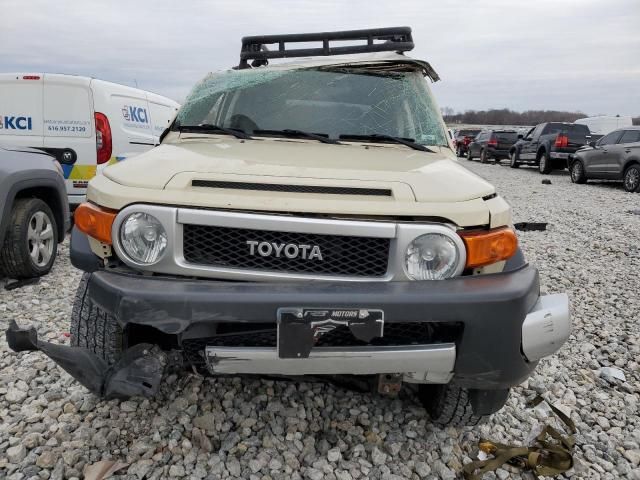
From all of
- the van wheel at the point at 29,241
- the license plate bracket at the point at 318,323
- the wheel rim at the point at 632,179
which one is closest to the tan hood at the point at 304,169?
the license plate bracket at the point at 318,323

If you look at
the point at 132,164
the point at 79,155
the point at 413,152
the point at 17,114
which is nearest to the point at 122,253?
the point at 132,164

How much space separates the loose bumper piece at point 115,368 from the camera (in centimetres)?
192

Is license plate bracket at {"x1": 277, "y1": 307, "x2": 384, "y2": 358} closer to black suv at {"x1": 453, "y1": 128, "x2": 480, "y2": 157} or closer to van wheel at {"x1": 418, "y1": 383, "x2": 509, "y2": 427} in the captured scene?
van wheel at {"x1": 418, "y1": 383, "x2": 509, "y2": 427}

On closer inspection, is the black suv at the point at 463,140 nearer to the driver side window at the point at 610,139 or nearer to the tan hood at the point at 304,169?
the driver side window at the point at 610,139

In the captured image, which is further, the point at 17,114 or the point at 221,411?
the point at 17,114

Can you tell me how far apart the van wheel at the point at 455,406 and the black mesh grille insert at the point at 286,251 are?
689 millimetres

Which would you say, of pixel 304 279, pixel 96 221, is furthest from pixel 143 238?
pixel 304 279

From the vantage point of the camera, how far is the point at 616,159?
41.5 feet

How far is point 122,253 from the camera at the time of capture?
1963 millimetres

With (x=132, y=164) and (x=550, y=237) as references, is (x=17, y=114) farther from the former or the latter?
(x=550, y=237)

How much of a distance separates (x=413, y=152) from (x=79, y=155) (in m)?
4.79

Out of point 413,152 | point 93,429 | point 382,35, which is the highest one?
point 382,35

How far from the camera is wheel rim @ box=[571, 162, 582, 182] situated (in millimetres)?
14177

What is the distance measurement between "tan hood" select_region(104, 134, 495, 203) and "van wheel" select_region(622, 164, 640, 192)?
1184cm
